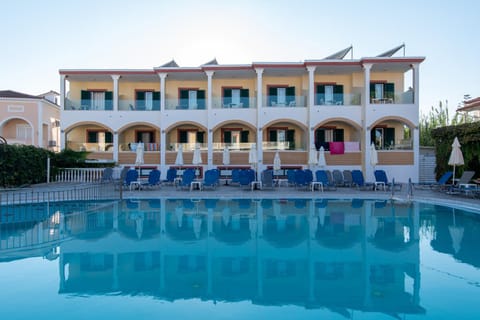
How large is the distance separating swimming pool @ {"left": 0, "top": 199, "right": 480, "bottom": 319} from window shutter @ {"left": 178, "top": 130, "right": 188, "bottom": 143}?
12073mm

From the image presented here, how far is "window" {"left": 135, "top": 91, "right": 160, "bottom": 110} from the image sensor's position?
21.1 m

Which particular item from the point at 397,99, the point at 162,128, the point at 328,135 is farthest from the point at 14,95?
the point at 397,99

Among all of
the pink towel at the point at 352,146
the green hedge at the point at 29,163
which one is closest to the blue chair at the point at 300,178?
the pink towel at the point at 352,146

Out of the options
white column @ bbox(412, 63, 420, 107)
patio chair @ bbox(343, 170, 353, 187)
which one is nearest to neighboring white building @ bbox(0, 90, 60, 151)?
patio chair @ bbox(343, 170, 353, 187)

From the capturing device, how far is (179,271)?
5.98m

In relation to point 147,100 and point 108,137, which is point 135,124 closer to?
point 147,100

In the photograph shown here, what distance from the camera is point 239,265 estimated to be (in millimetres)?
6297

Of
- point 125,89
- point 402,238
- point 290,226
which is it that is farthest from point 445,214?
point 125,89

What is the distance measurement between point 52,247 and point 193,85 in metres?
16.9

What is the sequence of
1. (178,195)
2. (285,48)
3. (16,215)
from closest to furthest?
(16,215)
(178,195)
(285,48)

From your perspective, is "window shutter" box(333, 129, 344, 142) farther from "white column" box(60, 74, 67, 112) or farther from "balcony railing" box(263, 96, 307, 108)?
"white column" box(60, 74, 67, 112)

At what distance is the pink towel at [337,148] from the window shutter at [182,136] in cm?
946

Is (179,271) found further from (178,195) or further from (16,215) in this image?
(178,195)

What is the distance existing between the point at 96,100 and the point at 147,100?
322 centimetres
